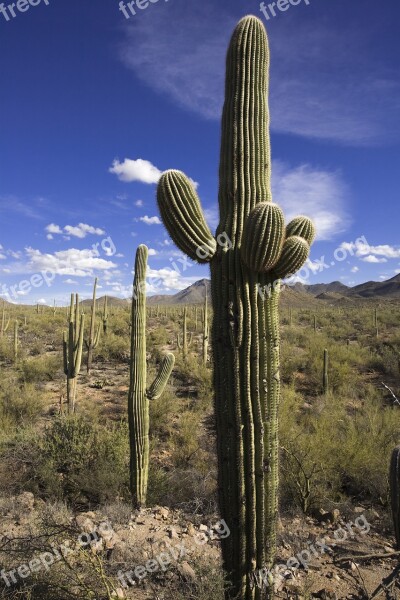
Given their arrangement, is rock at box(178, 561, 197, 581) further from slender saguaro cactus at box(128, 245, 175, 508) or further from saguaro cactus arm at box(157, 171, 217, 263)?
saguaro cactus arm at box(157, 171, 217, 263)

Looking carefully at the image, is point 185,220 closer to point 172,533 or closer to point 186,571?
point 186,571

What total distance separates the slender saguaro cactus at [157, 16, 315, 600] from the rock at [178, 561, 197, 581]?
688 mm

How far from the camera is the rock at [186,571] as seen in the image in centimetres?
380

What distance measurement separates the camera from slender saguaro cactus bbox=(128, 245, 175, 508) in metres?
5.75

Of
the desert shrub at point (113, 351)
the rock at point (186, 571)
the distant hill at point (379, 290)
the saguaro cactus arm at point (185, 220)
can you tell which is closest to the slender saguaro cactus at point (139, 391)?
the rock at point (186, 571)

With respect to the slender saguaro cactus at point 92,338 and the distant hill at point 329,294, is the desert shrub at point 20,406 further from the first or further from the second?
the distant hill at point 329,294

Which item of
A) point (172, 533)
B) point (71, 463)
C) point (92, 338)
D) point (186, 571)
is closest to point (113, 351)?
point (92, 338)

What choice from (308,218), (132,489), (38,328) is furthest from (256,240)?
(38,328)

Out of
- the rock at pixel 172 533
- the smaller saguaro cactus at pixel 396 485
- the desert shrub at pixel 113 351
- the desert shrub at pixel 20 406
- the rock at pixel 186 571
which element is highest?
the desert shrub at pixel 113 351

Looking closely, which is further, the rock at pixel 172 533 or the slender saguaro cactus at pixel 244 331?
the rock at pixel 172 533

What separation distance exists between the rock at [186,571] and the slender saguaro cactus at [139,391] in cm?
174

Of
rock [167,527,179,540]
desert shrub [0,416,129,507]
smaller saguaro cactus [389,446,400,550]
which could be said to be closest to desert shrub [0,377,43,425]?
desert shrub [0,416,129,507]

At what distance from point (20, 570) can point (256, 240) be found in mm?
3405

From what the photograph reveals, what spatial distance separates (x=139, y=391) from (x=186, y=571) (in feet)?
8.60
